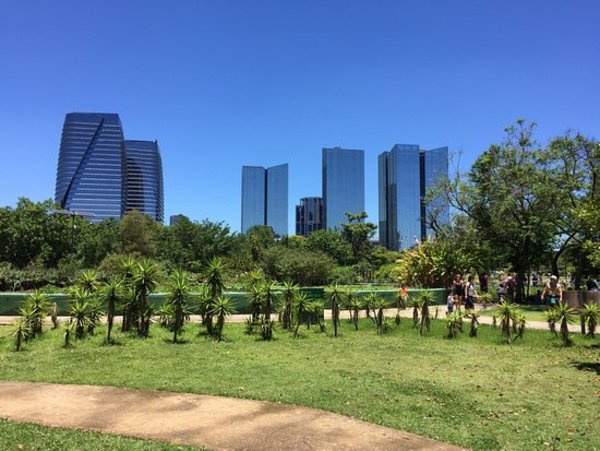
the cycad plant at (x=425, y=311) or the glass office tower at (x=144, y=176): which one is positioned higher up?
the glass office tower at (x=144, y=176)

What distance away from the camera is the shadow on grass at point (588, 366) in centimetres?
908

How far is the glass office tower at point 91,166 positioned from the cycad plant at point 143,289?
408 feet

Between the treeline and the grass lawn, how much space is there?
21347 mm

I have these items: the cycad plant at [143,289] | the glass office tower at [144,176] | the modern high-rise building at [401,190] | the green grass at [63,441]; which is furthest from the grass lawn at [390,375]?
the glass office tower at [144,176]

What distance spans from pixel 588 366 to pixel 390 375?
160 inches

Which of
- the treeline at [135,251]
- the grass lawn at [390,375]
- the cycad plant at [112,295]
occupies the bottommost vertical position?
the grass lawn at [390,375]

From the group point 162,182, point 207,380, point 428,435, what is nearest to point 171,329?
point 207,380

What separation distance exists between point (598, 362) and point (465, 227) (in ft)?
56.0

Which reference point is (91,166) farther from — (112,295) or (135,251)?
(112,295)

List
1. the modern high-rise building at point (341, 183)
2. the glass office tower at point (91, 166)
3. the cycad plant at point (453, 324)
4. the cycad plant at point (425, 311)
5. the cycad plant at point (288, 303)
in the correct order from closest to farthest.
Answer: the cycad plant at point (453, 324) → the cycad plant at point (288, 303) → the cycad plant at point (425, 311) → the modern high-rise building at point (341, 183) → the glass office tower at point (91, 166)

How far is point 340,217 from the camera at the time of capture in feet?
406

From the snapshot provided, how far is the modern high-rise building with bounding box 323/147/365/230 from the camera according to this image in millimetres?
122688

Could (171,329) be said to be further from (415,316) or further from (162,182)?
(162,182)

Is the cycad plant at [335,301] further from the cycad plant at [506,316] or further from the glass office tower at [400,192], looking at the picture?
the glass office tower at [400,192]
